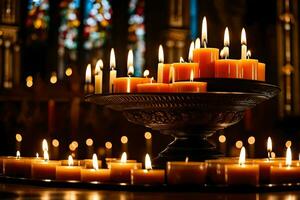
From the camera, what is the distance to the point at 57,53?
7996 millimetres

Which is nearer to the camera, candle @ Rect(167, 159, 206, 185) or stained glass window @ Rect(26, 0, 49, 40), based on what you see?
candle @ Rect(167, 159, 206, 185)

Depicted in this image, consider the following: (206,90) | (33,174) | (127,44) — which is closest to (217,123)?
(206,90)

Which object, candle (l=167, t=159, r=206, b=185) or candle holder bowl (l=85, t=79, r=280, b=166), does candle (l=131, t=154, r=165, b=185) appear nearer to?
candle (l=167, t=159, r=206, b=185)

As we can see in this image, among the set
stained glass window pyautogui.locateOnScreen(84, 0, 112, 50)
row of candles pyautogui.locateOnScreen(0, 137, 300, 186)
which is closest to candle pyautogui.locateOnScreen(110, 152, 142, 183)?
row of candles pyautogui.locateOnScreen(0, 137, 300, 186)

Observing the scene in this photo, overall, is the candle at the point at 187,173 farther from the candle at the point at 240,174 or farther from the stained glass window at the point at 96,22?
the stained glass window at the point at 96,22

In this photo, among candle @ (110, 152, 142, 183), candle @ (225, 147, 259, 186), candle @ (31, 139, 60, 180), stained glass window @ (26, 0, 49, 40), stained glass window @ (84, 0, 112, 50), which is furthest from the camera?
stained glass window @ (84, 0, 112, 50)

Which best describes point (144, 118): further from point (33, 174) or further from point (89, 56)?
point (89, 56)

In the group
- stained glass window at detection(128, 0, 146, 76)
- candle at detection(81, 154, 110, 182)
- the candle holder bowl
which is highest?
stained glass window at detection(128, 0, 146, 76)

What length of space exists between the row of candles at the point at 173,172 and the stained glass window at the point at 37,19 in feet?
20.5

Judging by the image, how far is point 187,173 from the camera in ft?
4.97

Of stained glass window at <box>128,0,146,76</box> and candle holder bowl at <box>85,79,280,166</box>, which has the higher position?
stained glass window at <box>128,0,146,76</box>

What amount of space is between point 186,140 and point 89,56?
6.48 m

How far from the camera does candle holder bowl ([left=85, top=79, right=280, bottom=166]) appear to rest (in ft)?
5.11

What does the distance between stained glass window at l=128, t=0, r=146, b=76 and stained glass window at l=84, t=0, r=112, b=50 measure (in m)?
0.31
